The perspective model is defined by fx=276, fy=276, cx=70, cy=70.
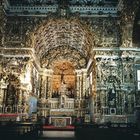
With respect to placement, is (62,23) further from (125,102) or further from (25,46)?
(125,102)

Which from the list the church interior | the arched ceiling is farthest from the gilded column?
the church interior

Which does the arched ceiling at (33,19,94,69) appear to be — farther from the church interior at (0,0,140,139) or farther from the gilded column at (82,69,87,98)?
the gilded column at (82,69,87,98)

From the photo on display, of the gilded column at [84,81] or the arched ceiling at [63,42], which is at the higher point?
the arched ceiling at [63,42]

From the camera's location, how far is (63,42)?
29.6 metres

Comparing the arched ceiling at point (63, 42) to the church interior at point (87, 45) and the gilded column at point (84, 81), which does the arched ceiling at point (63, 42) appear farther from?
the gilded column at point (84, 81)

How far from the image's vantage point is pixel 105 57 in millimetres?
22547

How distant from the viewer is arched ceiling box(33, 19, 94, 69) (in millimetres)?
23859

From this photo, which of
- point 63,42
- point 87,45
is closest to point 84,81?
point 63,42

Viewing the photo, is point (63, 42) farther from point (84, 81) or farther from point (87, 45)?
point (84, 81)

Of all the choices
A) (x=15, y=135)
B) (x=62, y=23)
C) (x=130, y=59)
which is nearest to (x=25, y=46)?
(x=62, y=23)

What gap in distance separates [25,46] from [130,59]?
8585 mm

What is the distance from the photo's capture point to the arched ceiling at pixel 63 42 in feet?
78.3

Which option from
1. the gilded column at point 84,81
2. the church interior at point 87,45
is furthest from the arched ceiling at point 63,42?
the gilded column at point 84,81

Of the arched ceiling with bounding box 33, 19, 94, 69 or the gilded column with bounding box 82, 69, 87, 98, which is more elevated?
the arched ceiling with bounding box 33, 19, 94, 69
